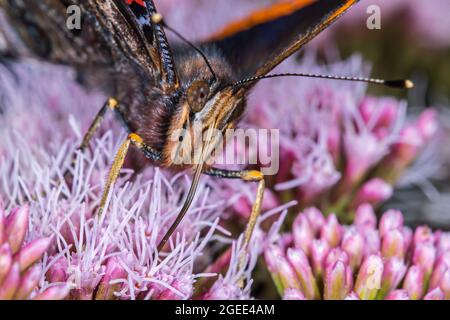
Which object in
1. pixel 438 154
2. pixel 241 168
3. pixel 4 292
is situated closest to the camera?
pixel 4 292

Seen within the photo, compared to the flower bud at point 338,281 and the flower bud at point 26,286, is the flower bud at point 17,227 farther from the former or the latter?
the flower bud at point 338,281

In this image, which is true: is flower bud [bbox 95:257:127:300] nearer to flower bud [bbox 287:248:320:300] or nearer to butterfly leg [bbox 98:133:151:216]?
butterfly leg [bbox 98:133:151:216]

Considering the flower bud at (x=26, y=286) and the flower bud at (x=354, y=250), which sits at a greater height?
the flower bud at (x=354, y=250)

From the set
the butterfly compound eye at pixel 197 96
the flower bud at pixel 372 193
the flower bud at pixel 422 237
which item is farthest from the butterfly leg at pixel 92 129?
the flower bud at pixel 422 237

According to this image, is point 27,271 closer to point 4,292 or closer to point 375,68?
point 4,292

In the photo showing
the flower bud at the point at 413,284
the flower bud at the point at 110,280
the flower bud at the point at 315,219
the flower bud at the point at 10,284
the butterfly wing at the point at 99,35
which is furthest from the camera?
the flower bud at the point at 315,219

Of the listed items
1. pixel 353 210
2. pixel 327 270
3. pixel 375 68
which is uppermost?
pixel 375 68

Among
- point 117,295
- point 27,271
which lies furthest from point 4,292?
point 117,295

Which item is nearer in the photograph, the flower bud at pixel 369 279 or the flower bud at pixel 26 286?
the flower bud at pixel 26 286
